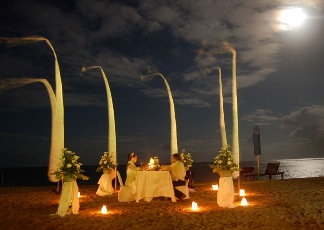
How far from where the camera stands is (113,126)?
18.0m

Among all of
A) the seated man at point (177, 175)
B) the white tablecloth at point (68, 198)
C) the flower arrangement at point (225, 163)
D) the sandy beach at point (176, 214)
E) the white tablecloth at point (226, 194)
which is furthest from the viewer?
the seated man at point (177, 175)

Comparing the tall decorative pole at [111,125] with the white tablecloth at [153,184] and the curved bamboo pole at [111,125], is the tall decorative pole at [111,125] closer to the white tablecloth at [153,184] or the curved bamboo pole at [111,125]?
the curved bamboo pole at [111,125]

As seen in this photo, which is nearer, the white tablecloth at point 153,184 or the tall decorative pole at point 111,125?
the white tablecloth at point 153,184

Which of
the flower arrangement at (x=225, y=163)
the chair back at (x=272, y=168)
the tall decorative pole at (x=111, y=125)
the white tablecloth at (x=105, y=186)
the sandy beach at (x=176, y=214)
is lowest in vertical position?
the sandy beach at (x=176, y=214)

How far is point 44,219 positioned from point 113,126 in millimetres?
8169

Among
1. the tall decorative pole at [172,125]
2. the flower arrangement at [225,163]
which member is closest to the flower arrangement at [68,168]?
the flower arrangement at [225,163]

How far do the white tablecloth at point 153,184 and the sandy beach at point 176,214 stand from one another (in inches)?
12.2

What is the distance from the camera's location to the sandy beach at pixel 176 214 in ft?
29.9

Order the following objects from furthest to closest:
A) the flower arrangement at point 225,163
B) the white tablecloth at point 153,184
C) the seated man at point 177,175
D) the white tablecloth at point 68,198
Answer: the seated man at point 177,175
the white tablecloth at point 153,184
the flower arrangement at point 225,163
the white tablecloth at point 68,198

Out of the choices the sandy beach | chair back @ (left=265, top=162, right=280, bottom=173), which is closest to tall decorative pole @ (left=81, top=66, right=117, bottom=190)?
the sandy beach

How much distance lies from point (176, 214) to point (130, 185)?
12.2ft

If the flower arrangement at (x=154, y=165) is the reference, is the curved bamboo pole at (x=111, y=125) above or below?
above

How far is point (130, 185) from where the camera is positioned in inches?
551

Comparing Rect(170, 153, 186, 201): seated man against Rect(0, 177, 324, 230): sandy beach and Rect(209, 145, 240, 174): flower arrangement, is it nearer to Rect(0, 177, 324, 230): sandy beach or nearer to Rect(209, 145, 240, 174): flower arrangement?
Rect(0, 177, 324, 230): sandy beach
